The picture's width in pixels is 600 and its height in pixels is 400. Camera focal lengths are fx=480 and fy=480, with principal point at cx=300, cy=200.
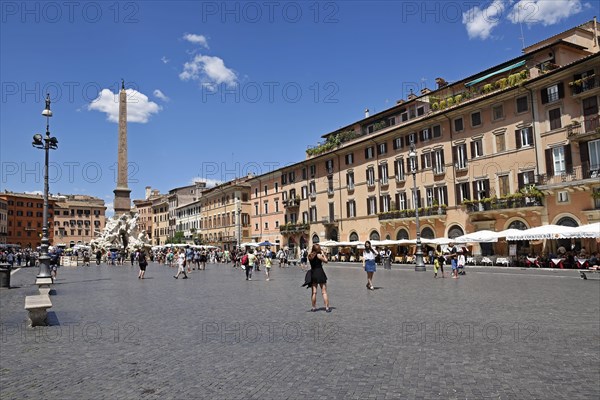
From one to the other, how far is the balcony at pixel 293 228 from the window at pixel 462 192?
2170 cm

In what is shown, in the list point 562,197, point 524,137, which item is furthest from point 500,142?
point 562,197

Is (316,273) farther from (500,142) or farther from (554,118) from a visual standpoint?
(500,142)

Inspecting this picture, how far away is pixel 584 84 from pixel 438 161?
40.4ft

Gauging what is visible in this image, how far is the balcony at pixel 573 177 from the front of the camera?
26978mm

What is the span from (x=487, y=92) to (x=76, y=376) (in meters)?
34.2

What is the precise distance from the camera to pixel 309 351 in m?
6.62

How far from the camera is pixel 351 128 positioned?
1997 inches

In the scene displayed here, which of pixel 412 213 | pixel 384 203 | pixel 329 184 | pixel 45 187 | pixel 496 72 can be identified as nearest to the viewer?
pixel 45 187

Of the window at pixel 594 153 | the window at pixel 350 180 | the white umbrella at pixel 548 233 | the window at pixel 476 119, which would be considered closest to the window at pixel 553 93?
the window at pixel 594 153

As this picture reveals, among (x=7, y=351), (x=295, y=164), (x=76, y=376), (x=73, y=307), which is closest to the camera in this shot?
(x=76, y=376)

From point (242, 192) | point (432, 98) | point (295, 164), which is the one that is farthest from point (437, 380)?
point (242, 192)

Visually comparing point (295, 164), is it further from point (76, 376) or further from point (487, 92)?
point (76, 376)

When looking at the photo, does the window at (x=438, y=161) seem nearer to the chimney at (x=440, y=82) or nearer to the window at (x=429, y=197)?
the window at (x=429, y=197)

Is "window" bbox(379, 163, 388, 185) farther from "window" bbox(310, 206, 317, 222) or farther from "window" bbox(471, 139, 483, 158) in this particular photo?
"window" bbox(310, 206, 317, 222)
